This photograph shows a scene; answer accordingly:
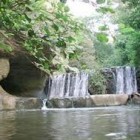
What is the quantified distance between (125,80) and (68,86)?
355 cm

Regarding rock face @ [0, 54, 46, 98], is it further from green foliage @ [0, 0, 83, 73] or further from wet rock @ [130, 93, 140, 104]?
green foliage @ [0, 0, 83, 73]

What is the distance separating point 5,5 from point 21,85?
2102 cm

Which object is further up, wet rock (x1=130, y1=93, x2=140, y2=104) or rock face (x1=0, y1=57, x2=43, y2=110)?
rock face (x1=0, y1=57, x2=43, y2=110)

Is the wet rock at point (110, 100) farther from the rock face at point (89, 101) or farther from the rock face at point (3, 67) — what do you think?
the rock face at point (3, 67)

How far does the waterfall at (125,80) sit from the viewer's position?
2427 centimetres

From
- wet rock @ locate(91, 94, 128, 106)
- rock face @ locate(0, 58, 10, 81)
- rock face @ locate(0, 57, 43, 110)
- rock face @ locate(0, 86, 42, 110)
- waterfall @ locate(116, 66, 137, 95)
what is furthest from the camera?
waterfall @ locate(116, 66, 137, 95)

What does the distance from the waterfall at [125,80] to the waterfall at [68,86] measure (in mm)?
2038

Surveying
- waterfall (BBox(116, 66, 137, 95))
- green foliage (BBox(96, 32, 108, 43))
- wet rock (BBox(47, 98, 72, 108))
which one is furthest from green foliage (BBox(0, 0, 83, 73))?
waterfall (BBox(116, 66, 137, 95))

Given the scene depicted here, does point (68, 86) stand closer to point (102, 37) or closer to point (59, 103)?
point (59, 103)

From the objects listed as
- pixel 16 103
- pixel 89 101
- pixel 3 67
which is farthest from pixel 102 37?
pixel 3 67

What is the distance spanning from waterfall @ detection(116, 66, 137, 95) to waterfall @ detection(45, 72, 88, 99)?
2.04 metres

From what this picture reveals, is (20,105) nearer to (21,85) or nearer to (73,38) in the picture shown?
(21,85)

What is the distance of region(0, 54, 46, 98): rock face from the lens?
76.6 feet

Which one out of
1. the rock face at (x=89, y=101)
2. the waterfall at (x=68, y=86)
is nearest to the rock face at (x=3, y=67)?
the rock face at (x=89, y=101)
